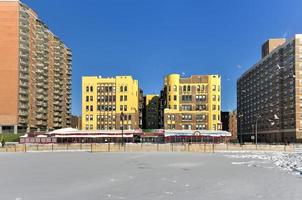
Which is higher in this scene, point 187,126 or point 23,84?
point 23,84

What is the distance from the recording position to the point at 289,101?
561 feet

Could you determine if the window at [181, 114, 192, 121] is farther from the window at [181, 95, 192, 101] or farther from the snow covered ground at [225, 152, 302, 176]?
the snow covered ground at [225, 152, 302, 176]

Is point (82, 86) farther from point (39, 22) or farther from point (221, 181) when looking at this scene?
point (221, 181)

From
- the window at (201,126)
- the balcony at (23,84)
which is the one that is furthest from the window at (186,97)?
the balcony at (23,84)

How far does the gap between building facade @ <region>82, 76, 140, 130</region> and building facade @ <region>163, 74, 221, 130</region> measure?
16683 millimetres

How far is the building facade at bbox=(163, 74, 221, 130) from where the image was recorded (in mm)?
175375

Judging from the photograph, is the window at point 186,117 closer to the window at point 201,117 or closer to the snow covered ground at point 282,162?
the window at point 201,117

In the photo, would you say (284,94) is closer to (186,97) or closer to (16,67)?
(186,97)

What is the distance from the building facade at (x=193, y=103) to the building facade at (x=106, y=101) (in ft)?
54.7

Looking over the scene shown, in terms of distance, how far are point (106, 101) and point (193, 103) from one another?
35651mm

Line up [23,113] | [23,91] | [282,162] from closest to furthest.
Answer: [282,162]
[23,113]
[23,91]

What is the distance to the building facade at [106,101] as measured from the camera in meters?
185

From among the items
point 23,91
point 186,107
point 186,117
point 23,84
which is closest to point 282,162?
point 186,117

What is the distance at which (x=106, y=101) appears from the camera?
612 feet
